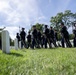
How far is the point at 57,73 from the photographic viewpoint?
5.21 m

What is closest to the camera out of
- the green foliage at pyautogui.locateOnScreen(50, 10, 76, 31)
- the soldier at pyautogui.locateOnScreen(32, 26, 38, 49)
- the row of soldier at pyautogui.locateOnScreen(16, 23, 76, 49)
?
the row of soldier at pyautogui.locateOnScreen(16, 23, 76, 49)

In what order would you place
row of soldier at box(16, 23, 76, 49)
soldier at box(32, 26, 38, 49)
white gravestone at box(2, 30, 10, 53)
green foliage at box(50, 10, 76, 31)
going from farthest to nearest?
green foliage at box(50, 10, 76, 31) → soldier at box(32, 26, 38, 49) → row of soldier at box(16, 23, 76, 49) → white gravestone at box(2, 30, 10, 53)

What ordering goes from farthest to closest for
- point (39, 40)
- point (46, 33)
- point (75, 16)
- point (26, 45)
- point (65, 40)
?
1. point (75, 16)
2. point (26, 45)
3. point (39, 40)
4. point (46, 33)
5. point (65, 40)

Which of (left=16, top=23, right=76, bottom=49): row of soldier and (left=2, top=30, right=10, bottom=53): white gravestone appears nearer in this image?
(left=2, top=30, right=10, bottom=53): white gravestone

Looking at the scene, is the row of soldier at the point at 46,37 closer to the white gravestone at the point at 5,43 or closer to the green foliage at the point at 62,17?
the white gravestone at the point at 5,43

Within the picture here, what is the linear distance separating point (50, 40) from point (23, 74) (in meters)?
18.3

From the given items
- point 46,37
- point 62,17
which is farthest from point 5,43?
point 62,17

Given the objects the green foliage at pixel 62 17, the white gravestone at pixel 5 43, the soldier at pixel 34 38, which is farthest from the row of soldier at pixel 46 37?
the green foliage at pixel 62 17

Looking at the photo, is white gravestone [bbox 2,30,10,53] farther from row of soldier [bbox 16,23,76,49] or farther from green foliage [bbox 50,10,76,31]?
green foliage [bbox 50,10,76,31]

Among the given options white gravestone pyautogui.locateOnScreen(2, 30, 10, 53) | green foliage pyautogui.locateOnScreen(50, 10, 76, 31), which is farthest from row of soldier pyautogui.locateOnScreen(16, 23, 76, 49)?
green foliage pyautogui.locateOnScreen(50, 10, 76, 31)

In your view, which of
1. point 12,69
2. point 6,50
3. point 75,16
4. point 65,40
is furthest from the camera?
point 75,16

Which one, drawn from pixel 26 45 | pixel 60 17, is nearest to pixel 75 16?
pixel 60 17

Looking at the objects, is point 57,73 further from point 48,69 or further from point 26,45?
point 26,45

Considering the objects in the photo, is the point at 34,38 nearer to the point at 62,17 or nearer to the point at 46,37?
the point at 46,37
